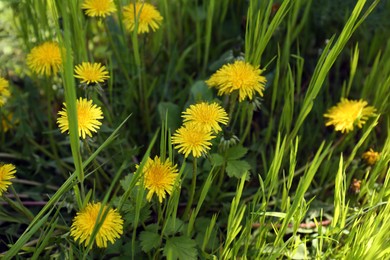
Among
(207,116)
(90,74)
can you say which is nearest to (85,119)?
(90,74)

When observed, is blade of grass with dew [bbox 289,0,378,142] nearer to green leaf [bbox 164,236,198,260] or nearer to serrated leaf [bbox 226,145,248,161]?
serrated leaf [bbox 226,145,248,161]

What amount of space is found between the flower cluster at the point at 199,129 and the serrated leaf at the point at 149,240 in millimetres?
177

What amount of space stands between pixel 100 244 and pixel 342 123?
59cm

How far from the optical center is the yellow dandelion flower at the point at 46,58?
104 cm

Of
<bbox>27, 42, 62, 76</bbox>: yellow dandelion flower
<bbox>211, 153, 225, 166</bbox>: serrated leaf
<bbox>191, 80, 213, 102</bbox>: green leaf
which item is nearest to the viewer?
<bbox>211, 153, 225, 166</bbox>: serrated leaf

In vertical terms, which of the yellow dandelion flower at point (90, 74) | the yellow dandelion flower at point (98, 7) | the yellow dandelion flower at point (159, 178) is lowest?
the yellow dandelion flower at point (159, 178)

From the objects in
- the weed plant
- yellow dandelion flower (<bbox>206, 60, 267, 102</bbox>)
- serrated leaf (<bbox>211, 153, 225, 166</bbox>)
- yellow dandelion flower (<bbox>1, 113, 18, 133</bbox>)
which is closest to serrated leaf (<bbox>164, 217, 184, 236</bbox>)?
the weed plant

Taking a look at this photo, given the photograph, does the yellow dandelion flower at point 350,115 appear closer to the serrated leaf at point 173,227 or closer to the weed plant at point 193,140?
the weed plant at point 193,140

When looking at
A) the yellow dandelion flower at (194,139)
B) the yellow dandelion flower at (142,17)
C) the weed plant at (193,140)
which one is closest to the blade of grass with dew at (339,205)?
the weed plant at (193,140)

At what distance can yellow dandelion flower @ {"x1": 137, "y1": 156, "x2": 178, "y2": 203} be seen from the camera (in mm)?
838

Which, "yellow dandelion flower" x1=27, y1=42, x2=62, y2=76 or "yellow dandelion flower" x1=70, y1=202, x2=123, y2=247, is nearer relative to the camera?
"yellow dandelion flower" x1=70, y1=202, x2=123, y2=247

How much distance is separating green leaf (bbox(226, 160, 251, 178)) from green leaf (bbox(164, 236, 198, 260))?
0.15m

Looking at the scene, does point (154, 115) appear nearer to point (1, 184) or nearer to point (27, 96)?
point (27, 96)

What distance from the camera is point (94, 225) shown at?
2.67ft
